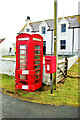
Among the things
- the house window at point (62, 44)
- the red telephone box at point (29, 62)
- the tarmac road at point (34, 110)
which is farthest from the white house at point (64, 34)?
the tarmac road at point (34, 110)

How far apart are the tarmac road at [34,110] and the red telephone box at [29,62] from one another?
1.19 m

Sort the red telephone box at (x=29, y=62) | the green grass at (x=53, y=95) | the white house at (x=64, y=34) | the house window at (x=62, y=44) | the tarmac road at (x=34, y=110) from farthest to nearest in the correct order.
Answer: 1. the house window at (x=62, y=44)
2. the white house at (x=64, y=34)
3. the red telephone box at (x=29, y=62)
4. the green grass at (x=53, y=95)
5. the tarmac road at (x=34, y=110)

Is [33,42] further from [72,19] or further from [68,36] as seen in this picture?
[72,19]

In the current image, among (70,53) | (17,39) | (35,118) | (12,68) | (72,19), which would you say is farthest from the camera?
(72,19)

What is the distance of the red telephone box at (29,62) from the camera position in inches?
209

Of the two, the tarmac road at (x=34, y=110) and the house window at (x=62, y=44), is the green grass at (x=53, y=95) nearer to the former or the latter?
the tarmac road at (x=34, y=110)

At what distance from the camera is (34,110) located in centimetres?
386

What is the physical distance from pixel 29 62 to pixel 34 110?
7.42 feet

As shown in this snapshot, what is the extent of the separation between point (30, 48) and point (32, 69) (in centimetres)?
104

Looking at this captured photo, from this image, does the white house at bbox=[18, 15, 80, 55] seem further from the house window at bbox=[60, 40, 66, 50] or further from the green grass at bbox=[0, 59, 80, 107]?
the green grass at bbox=[0, 59, 80, 107]

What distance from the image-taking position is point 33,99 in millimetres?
4715

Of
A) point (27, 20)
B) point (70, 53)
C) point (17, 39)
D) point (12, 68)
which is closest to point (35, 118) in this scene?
point (17, 39)

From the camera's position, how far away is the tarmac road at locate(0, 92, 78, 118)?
139 inches

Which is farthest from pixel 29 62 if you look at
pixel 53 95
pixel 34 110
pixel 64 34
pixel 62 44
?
pixel 64 34
